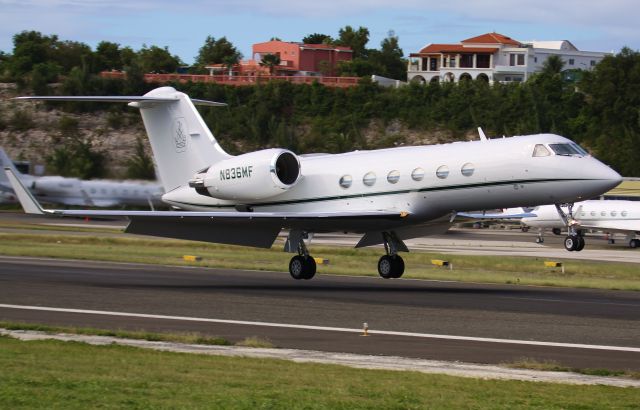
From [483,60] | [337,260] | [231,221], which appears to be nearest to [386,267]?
[231,221]

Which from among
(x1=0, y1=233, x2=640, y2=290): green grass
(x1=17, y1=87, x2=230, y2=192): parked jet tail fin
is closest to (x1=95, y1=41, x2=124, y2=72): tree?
(x1=0, y1=233, x2=640, y2=290): green grass

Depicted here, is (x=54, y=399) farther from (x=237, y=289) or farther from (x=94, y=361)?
(x=237, y=289)

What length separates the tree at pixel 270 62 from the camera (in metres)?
116

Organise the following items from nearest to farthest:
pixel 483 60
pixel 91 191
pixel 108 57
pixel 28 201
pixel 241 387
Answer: pixel 241 387, pixel 28 201, pixel 91 191, pixel 108 57, pixel 483 60

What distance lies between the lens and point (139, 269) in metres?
31.4

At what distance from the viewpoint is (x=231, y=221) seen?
2581 centimetres

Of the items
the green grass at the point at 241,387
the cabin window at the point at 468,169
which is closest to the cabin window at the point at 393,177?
the cabin window at the point at 468,169

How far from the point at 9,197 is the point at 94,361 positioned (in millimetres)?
47404

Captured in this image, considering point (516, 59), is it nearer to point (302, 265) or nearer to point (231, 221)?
point (302, 265)

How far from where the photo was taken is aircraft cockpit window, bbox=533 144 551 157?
24.1 metres

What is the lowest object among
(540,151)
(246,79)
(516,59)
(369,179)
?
(369,179)

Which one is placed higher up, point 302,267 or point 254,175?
point 254,175

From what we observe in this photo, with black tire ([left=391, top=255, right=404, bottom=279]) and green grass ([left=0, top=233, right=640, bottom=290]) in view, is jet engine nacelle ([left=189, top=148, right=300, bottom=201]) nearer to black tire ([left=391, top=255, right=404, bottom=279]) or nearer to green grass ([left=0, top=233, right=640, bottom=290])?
black tire ([left=391, top=255, right=404, bottom=279])

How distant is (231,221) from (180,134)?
4883 millimetres
